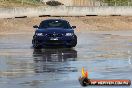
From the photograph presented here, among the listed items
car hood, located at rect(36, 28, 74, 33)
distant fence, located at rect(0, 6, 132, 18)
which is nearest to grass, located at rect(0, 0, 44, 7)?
distant fence, located at rect(0, 6, 132, 18)

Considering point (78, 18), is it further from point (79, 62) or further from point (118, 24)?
point (79, 62)

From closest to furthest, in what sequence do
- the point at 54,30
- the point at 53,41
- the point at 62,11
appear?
the point at 53,41
the point at 54,30
the point at 62,11

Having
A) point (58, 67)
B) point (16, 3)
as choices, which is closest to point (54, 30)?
point (58, 67)

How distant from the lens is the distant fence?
68062 mm

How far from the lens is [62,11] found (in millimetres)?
72625

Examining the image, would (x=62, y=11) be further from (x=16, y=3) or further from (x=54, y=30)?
(x=54, y=30)

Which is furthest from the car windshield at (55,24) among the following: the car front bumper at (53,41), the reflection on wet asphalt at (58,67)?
the reflection on wet asphalt at (58,67)

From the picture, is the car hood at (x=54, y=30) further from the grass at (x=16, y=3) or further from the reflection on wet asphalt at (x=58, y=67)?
the grass at (x=16, y=3)

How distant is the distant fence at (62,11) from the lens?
223ft

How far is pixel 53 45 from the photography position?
33.5 m

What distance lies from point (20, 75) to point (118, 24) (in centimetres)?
5593

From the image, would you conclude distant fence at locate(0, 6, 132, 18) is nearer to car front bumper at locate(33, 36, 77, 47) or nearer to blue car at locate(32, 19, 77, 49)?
blue car at locate(32, 19, 77, 49)

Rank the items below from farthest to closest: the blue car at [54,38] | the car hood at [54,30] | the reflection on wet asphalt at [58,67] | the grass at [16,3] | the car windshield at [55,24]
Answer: the grass at [16,3], the car windshield at [55,24], the car hood at [54,30], the blue car at [54,38], the reflection on wet asphalt at [58,67]

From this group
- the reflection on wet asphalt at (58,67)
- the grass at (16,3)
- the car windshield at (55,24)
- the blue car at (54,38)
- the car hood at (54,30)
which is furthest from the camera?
the grass at (16,3)
